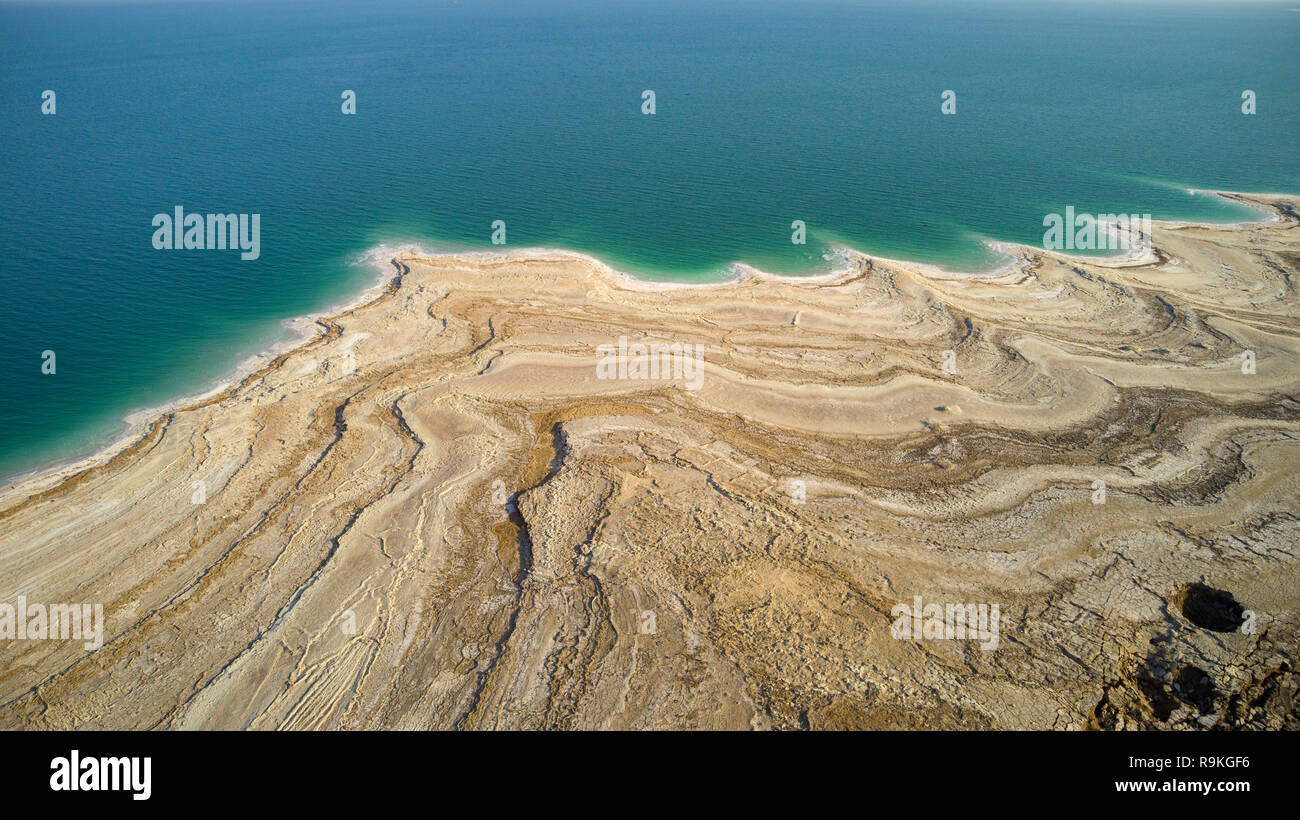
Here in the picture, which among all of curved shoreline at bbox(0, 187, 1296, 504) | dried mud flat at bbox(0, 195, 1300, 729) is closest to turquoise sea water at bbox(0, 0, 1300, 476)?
curved shoreline at bbox(0, 187, 1296, 504)

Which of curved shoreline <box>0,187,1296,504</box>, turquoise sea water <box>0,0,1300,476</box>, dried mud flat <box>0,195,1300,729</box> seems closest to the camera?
dried mud flat <box>0,195,1300,729</box>

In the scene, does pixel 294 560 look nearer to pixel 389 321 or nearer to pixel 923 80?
pixel 389 321

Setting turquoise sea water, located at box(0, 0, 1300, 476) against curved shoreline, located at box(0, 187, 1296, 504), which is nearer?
curved shoreline, located at box(0, 187, 1296, 504)

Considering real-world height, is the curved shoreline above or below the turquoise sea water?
below

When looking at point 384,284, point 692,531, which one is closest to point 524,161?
point 384,284

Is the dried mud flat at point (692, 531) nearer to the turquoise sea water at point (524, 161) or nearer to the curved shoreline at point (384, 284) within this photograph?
the curved shoreline at point (384, 284)

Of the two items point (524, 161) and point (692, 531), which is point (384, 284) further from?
point (692, 531)

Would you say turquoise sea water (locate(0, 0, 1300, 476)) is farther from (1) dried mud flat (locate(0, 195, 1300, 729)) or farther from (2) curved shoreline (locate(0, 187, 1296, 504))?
(1) dried mud flat (locate(0, 195, 1300, 729))
